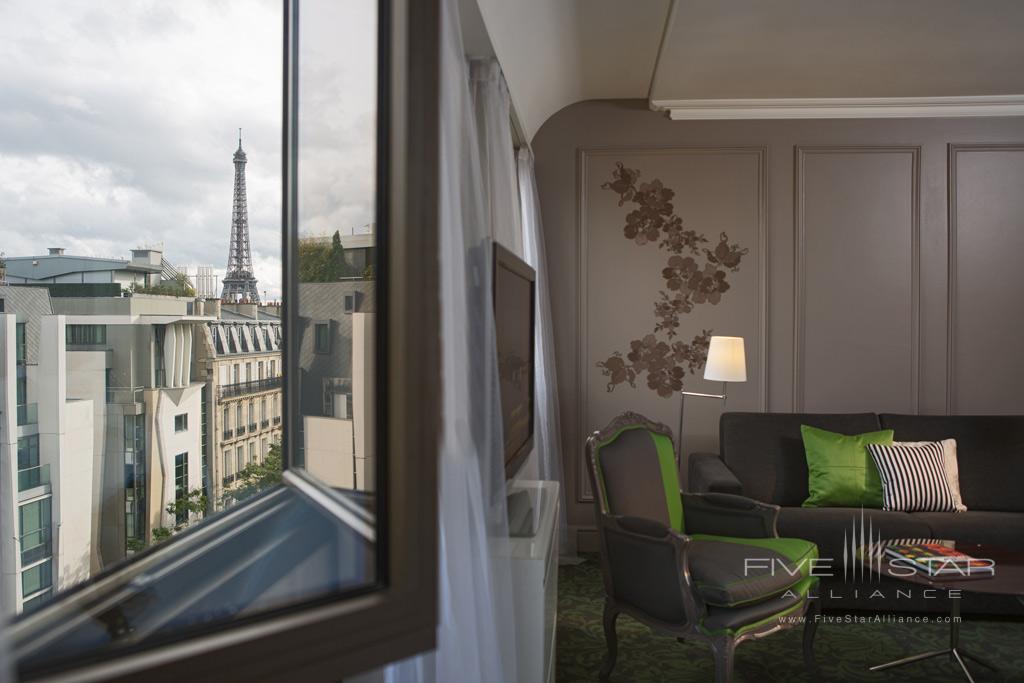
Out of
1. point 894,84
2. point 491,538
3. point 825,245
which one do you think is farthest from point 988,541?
point 491,538

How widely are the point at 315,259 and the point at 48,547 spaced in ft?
1.76

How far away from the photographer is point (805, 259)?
4.27 meters

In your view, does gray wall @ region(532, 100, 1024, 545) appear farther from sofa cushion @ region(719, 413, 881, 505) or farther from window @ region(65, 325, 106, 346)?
window @ region(65, 325, 106, 346)

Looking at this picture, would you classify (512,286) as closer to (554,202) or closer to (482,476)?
(482,476)

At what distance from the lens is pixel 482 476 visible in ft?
5.58

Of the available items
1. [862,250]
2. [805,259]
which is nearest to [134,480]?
[805,259]

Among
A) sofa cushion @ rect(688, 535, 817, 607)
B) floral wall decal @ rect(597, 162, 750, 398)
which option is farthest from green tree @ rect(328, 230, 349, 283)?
floral wall decal @ rect(597, 162, 750, 398)

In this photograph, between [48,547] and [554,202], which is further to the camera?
[554,202]

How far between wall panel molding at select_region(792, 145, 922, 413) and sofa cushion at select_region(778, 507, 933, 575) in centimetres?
108

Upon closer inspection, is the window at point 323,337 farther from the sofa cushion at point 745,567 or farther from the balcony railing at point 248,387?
the sofa cushion at point 745,567

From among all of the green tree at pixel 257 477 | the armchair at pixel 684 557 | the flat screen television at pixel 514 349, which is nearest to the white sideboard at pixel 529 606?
the flat screen television at pixel 514 349

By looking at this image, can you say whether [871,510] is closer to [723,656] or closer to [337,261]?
[723,656]

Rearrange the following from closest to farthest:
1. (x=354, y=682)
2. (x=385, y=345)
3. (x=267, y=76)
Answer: (x=385, y=345), (x=267, y=76), (x=354, y=682)

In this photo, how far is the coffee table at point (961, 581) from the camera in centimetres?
244
